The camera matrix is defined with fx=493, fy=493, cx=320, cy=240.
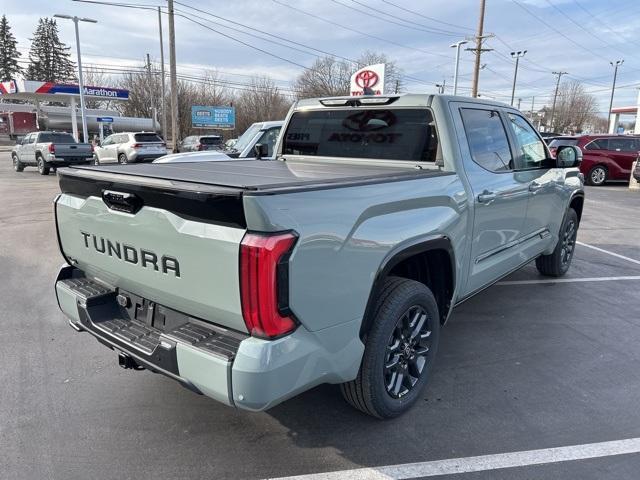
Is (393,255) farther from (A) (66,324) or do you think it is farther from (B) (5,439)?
(A) (66,324)

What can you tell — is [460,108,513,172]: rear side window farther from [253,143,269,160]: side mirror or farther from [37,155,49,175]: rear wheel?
[37,155,49,175]: rear wheel

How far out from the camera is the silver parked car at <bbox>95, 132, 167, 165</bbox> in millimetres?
22609

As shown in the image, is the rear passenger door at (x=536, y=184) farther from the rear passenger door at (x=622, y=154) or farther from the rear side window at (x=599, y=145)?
the rear passenger door at (x=622, y=154)

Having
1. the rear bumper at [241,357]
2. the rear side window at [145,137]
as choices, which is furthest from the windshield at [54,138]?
the rear bumper at [241,357]

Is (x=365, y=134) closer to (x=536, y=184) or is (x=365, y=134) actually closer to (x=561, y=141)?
(x=536, y=184)

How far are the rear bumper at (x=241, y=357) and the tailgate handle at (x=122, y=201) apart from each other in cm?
63

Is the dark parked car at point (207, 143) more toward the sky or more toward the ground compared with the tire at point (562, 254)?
more toward the sky

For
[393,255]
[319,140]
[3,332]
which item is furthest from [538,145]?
[3,332]

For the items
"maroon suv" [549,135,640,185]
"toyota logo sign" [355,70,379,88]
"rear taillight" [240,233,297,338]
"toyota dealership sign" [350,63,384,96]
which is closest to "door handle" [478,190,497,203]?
"rear taillight" [240,233,297,338]

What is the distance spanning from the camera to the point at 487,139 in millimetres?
3998

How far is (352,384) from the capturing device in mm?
2816

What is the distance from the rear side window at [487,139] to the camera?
3776 mm

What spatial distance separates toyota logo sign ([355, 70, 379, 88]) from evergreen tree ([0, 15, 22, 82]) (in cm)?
8550

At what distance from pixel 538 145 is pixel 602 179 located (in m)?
15.2
